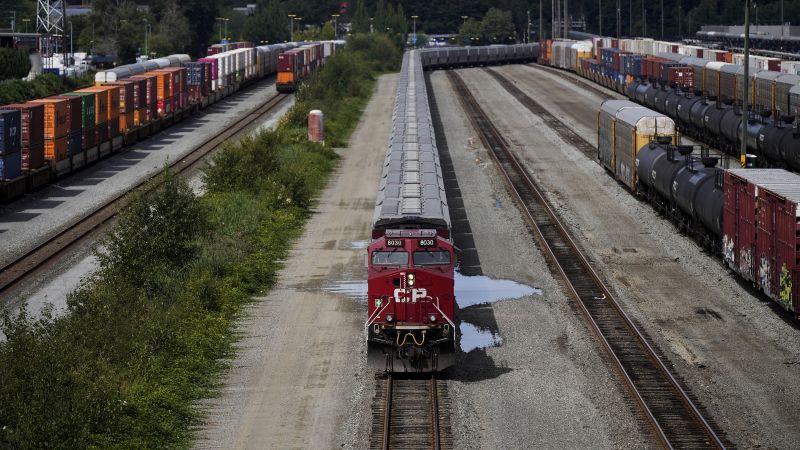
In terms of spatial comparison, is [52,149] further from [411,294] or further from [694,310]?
[411,294]

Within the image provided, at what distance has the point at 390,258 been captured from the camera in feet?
81.5

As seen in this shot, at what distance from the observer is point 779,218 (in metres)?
29.1

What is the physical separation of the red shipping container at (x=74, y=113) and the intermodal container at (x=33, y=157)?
3.68 metres

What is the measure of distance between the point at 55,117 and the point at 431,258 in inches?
1334

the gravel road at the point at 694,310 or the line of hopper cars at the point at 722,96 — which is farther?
the line of hopper cars at the point at 722,96

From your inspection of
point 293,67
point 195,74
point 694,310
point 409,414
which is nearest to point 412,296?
point 409,414

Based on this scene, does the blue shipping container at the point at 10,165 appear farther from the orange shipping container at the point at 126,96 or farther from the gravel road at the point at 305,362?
the orange shipping container at the point at 126,96

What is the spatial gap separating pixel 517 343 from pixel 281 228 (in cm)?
1616

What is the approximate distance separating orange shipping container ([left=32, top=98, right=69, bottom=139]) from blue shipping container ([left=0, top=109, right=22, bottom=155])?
3726mm

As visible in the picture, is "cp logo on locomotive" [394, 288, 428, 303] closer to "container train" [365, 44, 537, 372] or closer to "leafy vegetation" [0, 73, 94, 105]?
"container train" [365, 44, 537, 372]

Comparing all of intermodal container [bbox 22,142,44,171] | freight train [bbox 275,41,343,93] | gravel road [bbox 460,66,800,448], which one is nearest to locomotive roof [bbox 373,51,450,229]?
gravel road [bbox 460,66,800,448]

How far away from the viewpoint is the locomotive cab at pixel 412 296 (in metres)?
24.6

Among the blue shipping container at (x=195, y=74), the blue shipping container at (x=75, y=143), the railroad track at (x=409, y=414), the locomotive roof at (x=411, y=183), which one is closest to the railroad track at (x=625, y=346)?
the railroad track at (x=409, y=414)

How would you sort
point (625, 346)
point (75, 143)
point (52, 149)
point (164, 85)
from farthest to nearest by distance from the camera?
point (164, 85)
point (75, 143)
point (52, 149)
point (625, 346)
